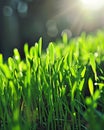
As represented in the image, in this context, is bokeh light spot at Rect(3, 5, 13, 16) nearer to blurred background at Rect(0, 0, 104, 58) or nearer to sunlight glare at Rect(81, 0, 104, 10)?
blurred background at Rect(0, 0, 104, 58)

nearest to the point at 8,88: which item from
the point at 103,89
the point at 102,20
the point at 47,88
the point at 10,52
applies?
the point at 47,88

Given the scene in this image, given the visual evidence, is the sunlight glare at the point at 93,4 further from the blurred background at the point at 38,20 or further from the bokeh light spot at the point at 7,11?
the bokeh light spot at the point at 7,11

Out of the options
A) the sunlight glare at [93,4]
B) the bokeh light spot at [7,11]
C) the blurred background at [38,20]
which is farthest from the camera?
the bokeh light spot at [7,11]

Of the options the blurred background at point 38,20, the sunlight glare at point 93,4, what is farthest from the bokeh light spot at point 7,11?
the sunlight glare at point 93,4

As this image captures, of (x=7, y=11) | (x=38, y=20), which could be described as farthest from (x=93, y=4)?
(x=7, y=11)

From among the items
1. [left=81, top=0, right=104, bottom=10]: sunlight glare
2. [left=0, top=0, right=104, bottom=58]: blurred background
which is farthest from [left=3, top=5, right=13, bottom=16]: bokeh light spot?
[left=81, top=0, right=104, bottom=10]: sunlight glare

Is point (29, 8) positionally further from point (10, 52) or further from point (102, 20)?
point (102, 20)

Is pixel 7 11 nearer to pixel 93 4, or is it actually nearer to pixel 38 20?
pixel 38 20

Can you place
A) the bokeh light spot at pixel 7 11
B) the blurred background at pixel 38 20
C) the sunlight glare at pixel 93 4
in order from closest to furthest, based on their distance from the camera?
the sunlight glare at pixel 93 4 → the blurred background at pixel 38 20 → the bokeh light spot at pixel 7 11
